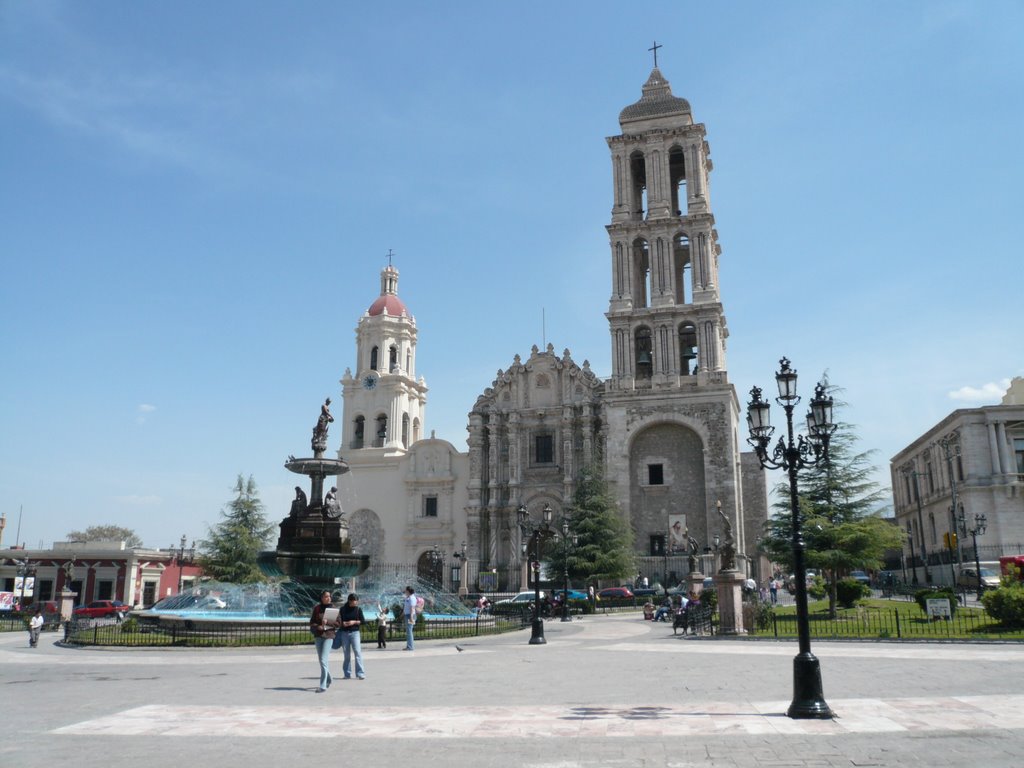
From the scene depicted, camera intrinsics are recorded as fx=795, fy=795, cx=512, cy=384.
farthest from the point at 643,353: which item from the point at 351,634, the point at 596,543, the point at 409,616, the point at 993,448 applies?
the point at 351,634

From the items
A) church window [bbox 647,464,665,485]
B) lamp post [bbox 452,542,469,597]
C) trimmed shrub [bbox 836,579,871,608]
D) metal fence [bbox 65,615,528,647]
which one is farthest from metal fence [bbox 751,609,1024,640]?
lamp post [bbox 452,542,469,597]

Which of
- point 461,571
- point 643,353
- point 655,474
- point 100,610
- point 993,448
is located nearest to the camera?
point 100,610

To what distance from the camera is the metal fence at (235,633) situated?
64.6 ft

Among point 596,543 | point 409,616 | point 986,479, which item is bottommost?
point 409,616

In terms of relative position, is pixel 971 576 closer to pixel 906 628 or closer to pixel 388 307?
pixel 906 628

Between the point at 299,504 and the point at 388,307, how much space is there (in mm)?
37734

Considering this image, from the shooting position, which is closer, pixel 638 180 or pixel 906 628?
pixel 906 628

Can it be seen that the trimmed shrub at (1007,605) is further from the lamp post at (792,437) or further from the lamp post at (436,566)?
the lamp post at (436,566)

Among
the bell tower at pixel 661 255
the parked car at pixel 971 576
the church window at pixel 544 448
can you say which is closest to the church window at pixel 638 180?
the bell tower at pixel 661 255

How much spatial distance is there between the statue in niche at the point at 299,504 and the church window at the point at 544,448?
98.4 feet

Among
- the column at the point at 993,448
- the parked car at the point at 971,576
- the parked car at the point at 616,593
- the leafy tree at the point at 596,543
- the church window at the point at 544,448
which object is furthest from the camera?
the church window at the point at 544,448

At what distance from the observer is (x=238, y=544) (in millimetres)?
49688

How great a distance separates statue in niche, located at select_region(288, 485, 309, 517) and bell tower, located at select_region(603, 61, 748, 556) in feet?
83.8

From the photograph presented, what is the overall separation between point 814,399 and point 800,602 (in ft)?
11.9
